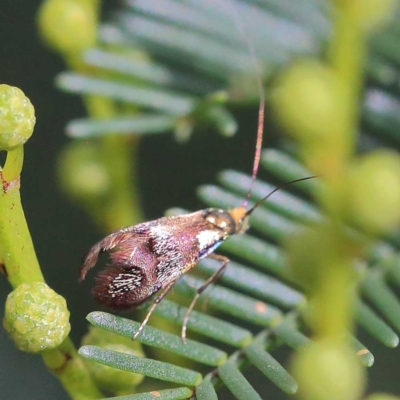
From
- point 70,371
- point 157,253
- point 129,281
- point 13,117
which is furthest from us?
point 157,253

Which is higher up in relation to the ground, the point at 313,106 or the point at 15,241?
the point at 313,106

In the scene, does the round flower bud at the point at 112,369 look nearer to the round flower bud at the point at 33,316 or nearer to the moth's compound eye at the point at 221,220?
the round flower bud at the point at 33,316

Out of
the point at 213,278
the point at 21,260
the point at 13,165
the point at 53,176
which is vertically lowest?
the point at 53,176

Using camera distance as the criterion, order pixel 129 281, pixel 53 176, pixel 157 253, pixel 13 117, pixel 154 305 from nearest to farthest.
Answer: pixel 13 117 < pixel 154 305 < pixel 129 281 < pixel 157 253 < pixel 53 176

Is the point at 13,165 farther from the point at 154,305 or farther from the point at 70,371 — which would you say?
the point at 154,305

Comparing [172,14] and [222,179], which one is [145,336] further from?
[172,14]

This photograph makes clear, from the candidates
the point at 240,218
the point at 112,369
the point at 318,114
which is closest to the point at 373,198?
the point at 318,114

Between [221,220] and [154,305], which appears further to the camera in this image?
[221,220]

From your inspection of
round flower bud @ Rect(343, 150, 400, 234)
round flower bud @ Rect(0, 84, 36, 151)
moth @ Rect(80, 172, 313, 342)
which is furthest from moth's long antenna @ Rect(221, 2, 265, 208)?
round flower bud @ Rect(0, 84, 36, 151)

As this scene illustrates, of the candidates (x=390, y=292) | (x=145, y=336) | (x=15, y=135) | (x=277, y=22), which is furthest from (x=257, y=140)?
(x=15, y=135)
